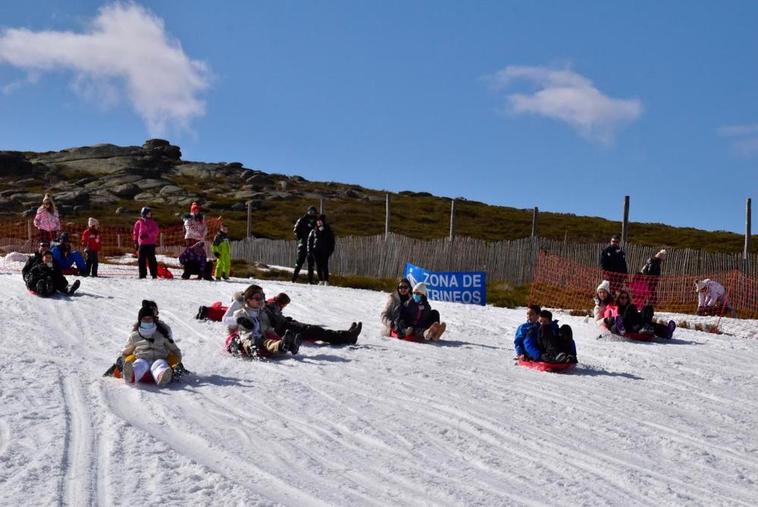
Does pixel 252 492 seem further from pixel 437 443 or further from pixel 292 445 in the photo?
pixel 437 443

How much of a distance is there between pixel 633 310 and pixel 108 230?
40199mm

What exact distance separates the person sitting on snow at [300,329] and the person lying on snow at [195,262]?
347 inches

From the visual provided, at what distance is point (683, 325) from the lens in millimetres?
15742

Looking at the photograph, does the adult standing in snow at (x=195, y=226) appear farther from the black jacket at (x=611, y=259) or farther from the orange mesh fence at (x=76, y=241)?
the black jacket at (x=611, y=259)

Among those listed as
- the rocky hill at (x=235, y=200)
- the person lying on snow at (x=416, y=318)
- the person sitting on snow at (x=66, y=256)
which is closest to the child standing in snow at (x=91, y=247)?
the person sitting on snow at (x=66, y=256)

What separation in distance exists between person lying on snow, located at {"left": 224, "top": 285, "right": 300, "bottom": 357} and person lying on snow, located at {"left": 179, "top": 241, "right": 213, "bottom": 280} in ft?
30.4

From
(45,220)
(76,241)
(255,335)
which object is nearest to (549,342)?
(255,335)

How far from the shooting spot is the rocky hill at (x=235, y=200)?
61875 millimetres

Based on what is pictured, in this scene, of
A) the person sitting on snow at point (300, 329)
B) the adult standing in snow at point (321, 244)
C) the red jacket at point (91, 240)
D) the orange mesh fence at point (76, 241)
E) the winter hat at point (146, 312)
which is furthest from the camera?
the orange mesh fence at point (76, 241)

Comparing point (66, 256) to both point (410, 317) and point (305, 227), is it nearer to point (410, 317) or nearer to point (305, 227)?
point (305, 227)

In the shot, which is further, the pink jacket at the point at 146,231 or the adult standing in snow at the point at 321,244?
the adult standing in snow at the point at 321,244

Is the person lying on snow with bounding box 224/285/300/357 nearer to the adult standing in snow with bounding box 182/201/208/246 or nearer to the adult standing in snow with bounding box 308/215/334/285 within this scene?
the adult standing in snow with bounding box 308/215/334/285

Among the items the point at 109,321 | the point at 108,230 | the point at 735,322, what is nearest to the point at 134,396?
the point at 109,321

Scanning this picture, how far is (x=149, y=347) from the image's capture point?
8.92m
